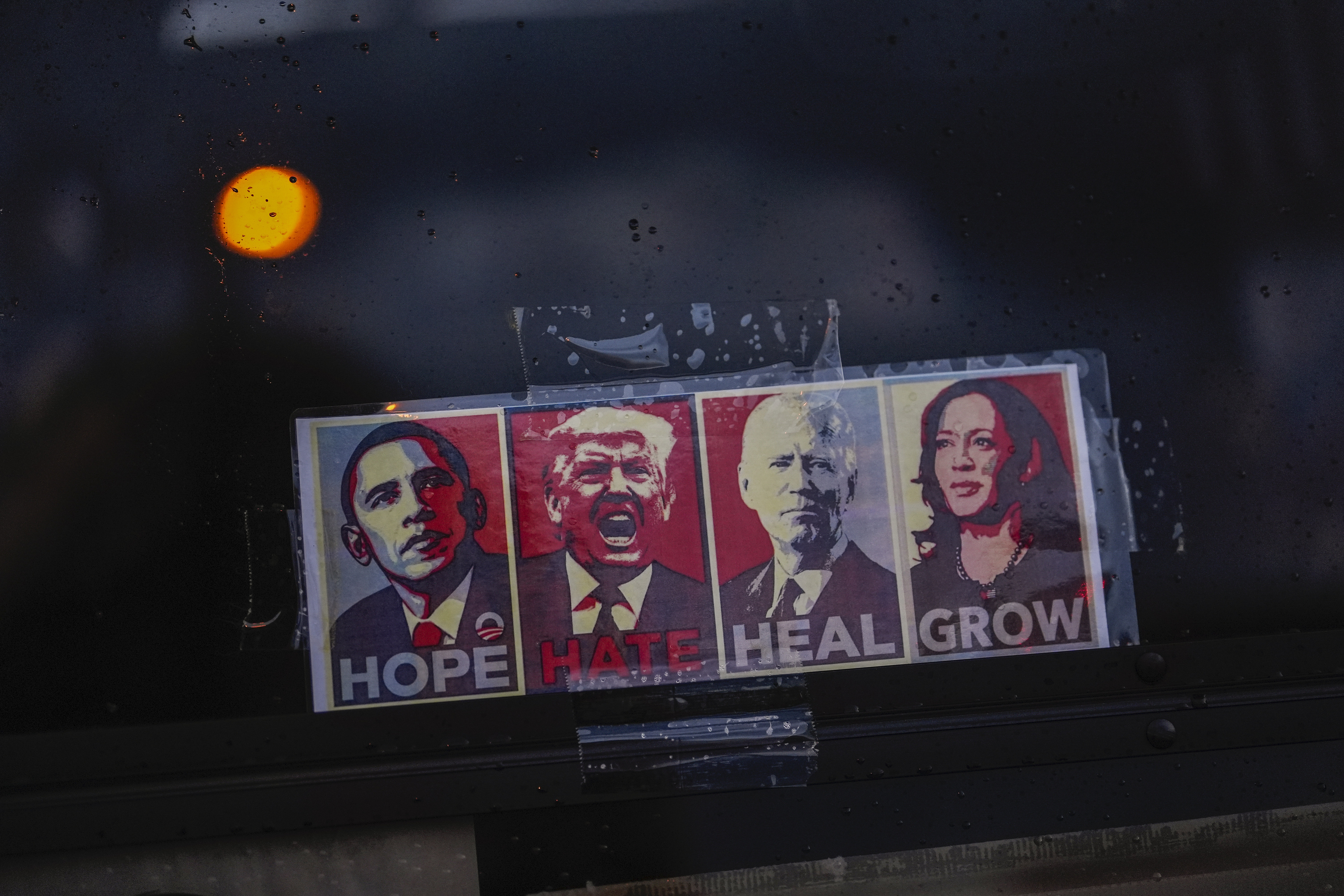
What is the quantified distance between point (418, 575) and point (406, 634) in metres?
0.10

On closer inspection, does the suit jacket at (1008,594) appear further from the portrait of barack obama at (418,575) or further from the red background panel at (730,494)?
the portrait of barack obama at (418,575)

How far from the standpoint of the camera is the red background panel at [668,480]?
1531mm

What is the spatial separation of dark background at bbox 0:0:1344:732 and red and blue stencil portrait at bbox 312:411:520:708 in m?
0.08

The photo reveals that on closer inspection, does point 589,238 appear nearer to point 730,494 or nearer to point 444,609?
point 730,494

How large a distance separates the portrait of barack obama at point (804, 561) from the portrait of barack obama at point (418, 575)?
43 cm

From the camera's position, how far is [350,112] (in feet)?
5.00

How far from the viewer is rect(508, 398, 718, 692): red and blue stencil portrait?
1532 millimetres

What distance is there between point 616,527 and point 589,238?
0.51 meters

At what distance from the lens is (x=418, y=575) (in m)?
1.52

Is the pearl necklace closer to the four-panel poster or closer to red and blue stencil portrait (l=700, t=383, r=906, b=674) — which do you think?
the four-panel poster

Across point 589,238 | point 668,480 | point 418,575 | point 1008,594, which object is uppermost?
point 589,238

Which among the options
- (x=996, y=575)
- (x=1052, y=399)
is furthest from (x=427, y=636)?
(x=1052, y=399)

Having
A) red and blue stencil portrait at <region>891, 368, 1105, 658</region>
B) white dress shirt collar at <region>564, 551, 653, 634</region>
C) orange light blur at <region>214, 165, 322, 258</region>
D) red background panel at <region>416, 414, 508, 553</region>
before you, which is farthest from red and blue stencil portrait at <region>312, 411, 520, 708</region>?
red and blue stencil portrait at <region>891, 368, 1105, 658</region>

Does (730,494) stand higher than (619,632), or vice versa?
(730,494)
